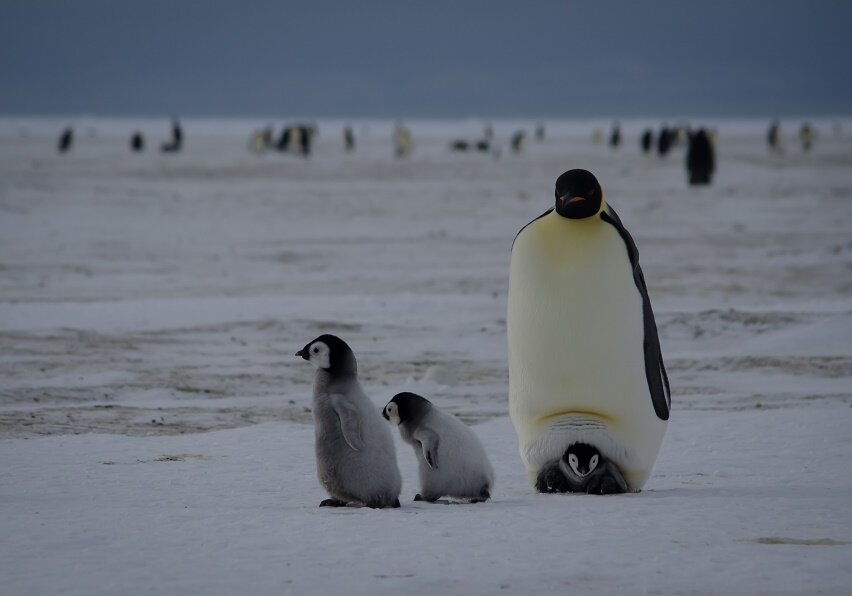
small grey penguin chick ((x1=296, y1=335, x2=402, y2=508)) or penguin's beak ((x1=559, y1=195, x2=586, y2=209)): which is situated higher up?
penguin's beak ((x1=559, y1=195, x2=586, y2=209))

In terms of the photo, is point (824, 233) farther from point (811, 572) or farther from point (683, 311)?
point (811, 572)

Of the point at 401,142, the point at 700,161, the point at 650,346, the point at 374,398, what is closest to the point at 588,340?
the point at 650,346

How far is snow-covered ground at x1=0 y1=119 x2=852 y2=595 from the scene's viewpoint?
13.1ft

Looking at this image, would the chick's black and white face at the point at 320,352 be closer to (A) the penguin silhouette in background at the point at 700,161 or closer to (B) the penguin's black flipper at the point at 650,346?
(B) the penguin's black flipper at the point at 650,346

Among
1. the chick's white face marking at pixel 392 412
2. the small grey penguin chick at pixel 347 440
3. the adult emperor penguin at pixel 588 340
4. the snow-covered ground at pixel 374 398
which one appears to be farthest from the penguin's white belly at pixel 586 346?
the small grey penguin chick at pixel 347 440

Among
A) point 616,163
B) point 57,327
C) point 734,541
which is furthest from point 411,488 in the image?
point 616,163

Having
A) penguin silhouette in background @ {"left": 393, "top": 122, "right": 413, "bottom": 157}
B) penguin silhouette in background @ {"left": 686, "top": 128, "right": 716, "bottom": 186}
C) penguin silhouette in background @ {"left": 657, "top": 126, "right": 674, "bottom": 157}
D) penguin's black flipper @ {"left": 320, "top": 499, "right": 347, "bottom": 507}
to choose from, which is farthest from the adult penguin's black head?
penguin silhouette in background @ {"left": 393, "top": 122, "right": 413, "bottom": 157}

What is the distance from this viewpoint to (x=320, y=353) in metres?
5.29

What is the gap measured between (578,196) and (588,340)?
0.59 m

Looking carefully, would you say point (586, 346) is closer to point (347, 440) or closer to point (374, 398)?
point (347, 440)

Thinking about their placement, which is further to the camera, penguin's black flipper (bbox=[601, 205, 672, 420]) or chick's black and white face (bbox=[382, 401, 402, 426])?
penguin's black flipper (bbox=[601, 205, 672, 420])

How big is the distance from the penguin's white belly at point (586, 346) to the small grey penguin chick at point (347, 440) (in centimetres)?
75

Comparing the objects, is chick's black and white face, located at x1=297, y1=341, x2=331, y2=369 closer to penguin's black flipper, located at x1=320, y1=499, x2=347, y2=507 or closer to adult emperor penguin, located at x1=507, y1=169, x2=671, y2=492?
penguin's black flipper, located at x1=320, y1=499, x2=347, y2=507

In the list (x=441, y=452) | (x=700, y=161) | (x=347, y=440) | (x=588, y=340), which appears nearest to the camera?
(x=347, y=440)
